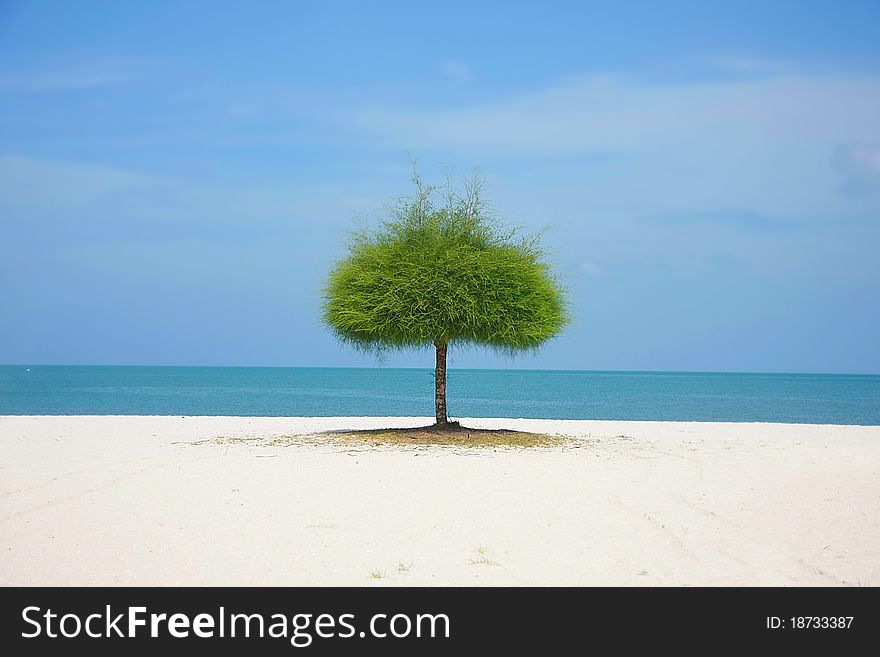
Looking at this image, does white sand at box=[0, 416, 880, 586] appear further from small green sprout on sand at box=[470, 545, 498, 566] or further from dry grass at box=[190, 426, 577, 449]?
dry grass at box=[190, 426, 577, 449]

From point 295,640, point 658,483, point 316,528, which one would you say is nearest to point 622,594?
point 295,640

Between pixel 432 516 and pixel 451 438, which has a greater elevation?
pixel 432 516

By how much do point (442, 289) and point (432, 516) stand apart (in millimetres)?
9892

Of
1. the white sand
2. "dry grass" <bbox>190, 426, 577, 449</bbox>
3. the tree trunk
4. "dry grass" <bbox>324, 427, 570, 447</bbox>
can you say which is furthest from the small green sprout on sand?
the tree trunk

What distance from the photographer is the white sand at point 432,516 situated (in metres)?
8.54

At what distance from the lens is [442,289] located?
813 inches

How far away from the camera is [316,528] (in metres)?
10.6

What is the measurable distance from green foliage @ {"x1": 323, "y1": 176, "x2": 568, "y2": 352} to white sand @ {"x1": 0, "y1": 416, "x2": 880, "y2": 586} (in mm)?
3044

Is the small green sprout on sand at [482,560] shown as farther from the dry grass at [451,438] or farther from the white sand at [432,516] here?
the dry grass at [451,438]

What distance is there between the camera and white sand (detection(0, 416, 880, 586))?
336 inches

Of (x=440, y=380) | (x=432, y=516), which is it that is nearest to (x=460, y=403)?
(x=440, y=380)

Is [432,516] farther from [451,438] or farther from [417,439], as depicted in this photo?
[451,438]

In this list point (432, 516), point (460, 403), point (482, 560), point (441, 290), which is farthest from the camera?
point (460, 403)

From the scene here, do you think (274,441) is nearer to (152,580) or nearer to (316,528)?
(316,528)
